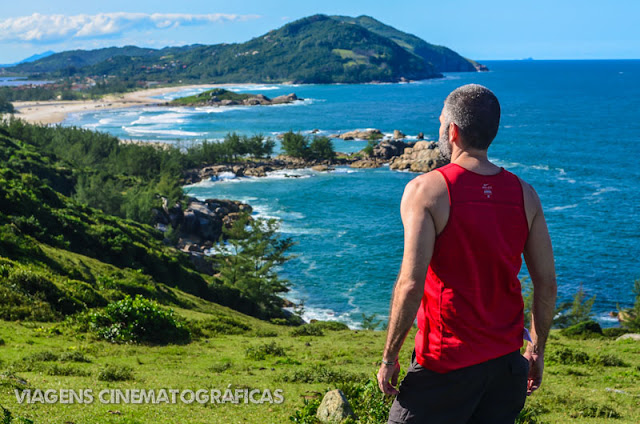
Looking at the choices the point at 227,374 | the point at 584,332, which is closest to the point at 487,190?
the point at 227,374

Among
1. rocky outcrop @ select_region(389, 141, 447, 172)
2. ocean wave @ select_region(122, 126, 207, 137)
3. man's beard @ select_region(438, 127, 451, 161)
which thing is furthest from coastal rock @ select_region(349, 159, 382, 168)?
man's beard @ select_region(438, 127, 451, 161)

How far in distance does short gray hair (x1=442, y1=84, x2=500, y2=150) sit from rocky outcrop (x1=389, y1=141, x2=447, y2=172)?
84.7m

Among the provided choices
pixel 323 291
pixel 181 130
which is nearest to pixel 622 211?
pixel 323 291

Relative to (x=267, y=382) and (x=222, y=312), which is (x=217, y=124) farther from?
(x=267, y=382)

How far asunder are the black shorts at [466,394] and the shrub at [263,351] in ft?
39.2

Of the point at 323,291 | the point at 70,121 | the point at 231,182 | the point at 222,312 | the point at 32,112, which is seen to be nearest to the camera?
the point at 222,312

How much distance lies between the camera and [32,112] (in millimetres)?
156125

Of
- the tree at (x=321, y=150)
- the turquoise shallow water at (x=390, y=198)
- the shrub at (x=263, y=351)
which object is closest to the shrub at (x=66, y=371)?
the shrub at (x=263, y=351)

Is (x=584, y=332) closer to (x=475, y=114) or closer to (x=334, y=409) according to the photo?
(x=334, y=409)

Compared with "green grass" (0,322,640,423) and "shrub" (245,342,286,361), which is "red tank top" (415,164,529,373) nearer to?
"green grass" (0,322,640,423)

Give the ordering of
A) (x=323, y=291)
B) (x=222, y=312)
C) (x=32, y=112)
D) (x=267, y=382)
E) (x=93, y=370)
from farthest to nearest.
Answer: (x=32, y=112) → (x=323, y=291) → (x=222, y=312) → (x=267, y=382) → (x=93, y=370)

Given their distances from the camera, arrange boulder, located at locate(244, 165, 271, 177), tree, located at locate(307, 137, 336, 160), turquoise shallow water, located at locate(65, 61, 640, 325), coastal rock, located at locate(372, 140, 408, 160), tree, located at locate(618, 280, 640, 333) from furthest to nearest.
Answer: coastal rock, located at locate(372, 140, 408, 160)
tree, located at locate(307, 137, 336, 160)
boulder, located at locate(244, 165, 271, 177)
turquoise shallow water, located at locate(65, 61, 640, 325)
tree, located at locate(618, 280, 640, 333)

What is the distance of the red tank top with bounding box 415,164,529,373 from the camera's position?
4.17 m

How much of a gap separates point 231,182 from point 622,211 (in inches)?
2044
